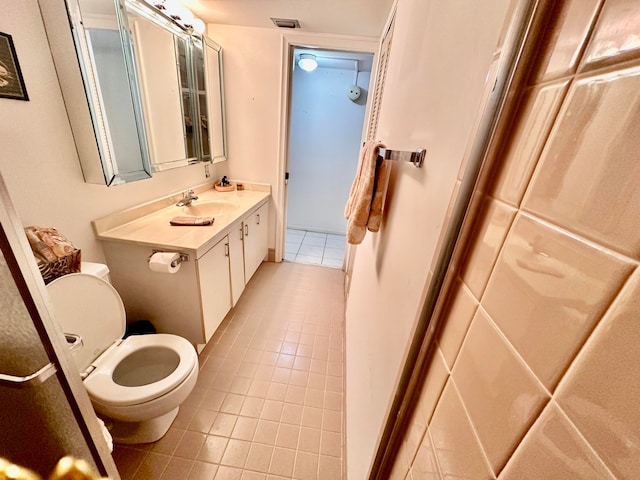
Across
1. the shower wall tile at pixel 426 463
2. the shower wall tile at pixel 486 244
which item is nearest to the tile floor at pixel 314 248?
the shower wall tile at pixel 426 463

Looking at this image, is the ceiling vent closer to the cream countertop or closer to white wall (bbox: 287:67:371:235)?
white wall (bbox: 287:67:371:235)

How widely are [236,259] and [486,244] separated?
1794 mm

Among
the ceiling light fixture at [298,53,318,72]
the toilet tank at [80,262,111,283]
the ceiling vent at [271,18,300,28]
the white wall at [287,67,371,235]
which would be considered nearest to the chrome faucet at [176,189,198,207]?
the toilet tank at [80,262,111,283]

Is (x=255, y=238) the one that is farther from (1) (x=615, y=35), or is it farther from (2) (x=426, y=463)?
(1) (x=615, y=35)

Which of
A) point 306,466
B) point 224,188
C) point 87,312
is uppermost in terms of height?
point 224,188

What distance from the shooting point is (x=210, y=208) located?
6.96 feet

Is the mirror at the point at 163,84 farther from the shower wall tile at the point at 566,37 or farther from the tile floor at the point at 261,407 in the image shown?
the shower wall tile at the point at 566,37

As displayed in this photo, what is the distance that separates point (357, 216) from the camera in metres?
0.99

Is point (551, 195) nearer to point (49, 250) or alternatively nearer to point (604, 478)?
point (604, 478)

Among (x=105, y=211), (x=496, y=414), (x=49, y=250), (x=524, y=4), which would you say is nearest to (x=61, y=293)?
(x=49, y=250)

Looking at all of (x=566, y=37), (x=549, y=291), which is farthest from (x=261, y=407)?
(x=566, y=37)

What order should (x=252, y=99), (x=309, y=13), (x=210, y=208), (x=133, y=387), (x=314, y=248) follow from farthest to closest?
(x=314, y=248) → (x=252, y=99) → (x=210, y=208) → (x=309, y=13) → (x=133, y=387)

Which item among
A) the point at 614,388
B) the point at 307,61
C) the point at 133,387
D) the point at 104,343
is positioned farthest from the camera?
the point at 307,61

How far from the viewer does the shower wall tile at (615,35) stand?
0.69ft
